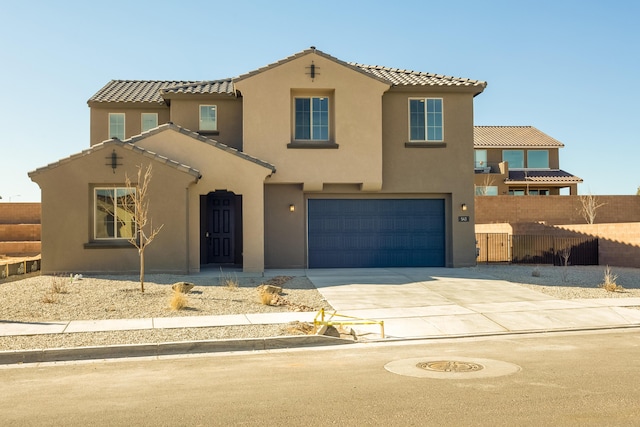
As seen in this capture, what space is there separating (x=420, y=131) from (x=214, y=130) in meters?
7.63

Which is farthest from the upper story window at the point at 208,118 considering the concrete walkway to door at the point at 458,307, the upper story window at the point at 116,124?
the concrete walkway to door at the point at 458,307

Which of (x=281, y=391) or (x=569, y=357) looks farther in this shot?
(x=569, y=357)

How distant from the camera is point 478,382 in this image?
823 centimetres

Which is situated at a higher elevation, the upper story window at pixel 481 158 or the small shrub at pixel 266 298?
the upper story window at pixel 481 158

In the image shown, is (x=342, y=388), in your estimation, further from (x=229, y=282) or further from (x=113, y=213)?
(x=113, y=213)

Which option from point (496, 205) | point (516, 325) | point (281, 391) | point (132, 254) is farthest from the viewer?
point (496, 205)

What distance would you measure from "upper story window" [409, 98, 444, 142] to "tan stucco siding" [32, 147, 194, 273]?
8587 mm

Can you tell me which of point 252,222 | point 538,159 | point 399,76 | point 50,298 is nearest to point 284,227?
point 252,222

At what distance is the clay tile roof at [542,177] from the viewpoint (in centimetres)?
4959

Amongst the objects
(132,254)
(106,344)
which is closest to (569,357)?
(106,344)

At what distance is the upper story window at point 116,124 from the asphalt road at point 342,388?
17.1m

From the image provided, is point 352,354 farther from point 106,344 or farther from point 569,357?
point 106,344

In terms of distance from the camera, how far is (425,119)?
947 inches

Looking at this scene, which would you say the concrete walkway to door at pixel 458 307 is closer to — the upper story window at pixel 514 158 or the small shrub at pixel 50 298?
the small shrub at pixel 50 298
